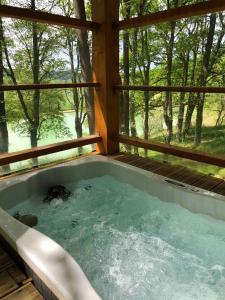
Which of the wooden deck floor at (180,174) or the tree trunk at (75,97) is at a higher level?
the tree trunk at (75,97)

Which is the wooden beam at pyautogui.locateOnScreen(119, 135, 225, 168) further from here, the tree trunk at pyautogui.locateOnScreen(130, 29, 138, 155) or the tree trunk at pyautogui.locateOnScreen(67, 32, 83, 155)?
the tree trunk at pyautogui.locateOnScreen(130, 29, 138, 155)

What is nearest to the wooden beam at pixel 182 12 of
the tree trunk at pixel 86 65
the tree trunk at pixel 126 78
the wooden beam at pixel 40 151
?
the wooden beam at pixel 40 151

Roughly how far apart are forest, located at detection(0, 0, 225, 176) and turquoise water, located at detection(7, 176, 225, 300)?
280cm

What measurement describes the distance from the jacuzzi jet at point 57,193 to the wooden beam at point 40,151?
349mm

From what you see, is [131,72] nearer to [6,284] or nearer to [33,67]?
[33,67]

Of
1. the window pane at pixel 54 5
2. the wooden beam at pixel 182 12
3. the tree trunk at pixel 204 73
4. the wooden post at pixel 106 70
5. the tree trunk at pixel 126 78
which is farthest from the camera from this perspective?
the tree trunk at pixel 126 78

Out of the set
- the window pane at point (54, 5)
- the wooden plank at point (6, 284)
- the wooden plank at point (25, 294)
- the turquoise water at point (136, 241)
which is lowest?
the turquoise water at point (136, 241)

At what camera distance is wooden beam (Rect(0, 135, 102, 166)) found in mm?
2160

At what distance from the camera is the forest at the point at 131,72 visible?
4531 millimetres

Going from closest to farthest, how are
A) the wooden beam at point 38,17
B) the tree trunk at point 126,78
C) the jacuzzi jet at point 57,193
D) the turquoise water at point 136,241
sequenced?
the turquoise water at point 136,241 < the wooden beam at point 38,17 < the jacuzzi jet at point 57,193 < the tree trunk at point 126,78

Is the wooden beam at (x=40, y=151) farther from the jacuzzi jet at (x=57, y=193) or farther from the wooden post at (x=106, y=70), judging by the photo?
the jacuzzi jet at (x=57, y=193)

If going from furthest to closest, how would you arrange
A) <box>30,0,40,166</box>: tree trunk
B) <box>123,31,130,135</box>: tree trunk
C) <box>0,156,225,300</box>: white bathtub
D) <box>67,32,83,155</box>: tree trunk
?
<box>123,31,130,135</box>: tree trunk → <box>67,32,83,155</box>: tree trunk → <box>30,0,40,166</box>: tree trunk → <box>0,156,225,300</box>: white bathtub

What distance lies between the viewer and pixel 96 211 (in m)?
2.01

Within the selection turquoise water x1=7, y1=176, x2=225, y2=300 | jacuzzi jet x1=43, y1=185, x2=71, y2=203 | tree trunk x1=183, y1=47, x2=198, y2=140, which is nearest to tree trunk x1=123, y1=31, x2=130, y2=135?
tree trunk x1=183, y1=47, x2=198, y2=140
